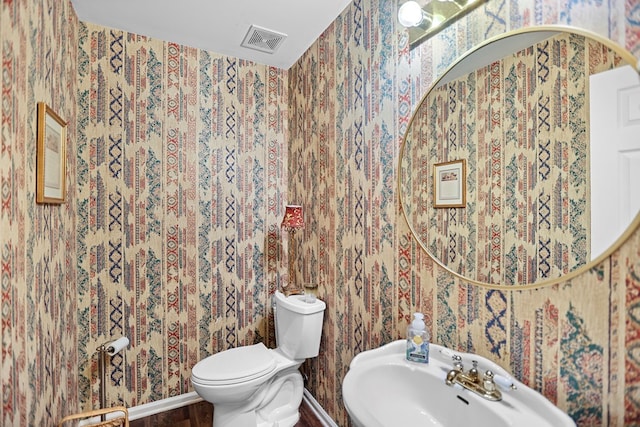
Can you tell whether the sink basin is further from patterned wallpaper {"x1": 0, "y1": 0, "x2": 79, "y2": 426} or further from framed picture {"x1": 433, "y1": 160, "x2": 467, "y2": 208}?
patterned wallpaper {"x1": 0, "y1": 0, "x2": 79, "y2": 426}

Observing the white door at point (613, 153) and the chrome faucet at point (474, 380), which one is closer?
the white door at point (613, 153)

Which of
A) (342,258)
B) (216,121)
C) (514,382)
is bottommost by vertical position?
(514,382)

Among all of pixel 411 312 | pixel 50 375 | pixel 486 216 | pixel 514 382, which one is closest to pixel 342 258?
pixel 411 312

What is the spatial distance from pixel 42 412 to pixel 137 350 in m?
0.91

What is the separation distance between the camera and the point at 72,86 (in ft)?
5.90

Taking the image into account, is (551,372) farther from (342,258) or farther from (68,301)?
(68,301)

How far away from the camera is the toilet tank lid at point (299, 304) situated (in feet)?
6.19

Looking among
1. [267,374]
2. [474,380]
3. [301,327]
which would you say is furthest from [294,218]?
[474,380]

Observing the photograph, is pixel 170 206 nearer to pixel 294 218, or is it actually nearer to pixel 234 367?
pixel 294 218

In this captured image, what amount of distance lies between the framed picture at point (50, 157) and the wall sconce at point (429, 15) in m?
1.43

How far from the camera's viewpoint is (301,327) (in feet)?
6.23

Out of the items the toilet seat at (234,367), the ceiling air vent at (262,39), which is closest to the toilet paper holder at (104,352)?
the toilet seat at (234,367)

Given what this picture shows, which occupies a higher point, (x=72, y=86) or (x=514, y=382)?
(x=72, y=86)

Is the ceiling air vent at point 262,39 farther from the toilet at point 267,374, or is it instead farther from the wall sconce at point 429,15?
the toilet at point 267,374
